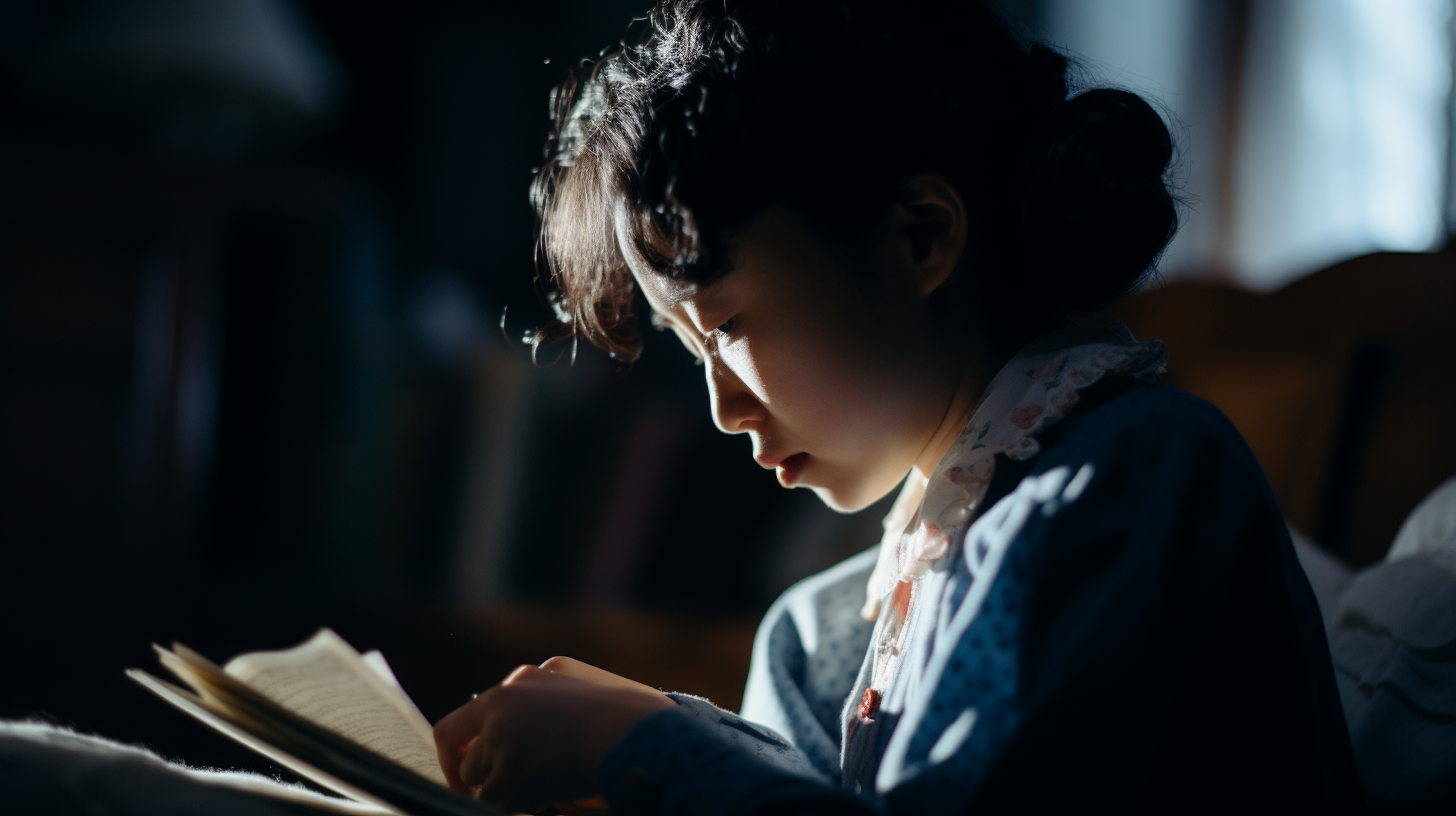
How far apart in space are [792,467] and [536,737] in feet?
0.81

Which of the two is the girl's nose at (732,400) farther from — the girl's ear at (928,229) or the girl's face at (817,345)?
the girl's ear at (928,229)

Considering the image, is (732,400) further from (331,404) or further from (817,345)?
(331,404)

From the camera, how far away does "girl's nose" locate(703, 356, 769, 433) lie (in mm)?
556

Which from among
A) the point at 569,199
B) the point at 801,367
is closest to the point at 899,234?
the point at 801,367

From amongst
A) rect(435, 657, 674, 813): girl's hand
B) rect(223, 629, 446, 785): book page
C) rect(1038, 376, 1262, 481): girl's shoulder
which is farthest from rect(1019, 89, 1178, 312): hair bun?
rect(223, 629, 446, 785): book page

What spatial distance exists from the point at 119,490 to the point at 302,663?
3.40ft

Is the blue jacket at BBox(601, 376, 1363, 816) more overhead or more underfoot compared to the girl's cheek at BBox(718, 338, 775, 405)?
more underfoot

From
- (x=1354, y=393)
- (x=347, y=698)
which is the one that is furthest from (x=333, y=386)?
(x=1354, y=393)

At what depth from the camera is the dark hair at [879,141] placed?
50 centimetres

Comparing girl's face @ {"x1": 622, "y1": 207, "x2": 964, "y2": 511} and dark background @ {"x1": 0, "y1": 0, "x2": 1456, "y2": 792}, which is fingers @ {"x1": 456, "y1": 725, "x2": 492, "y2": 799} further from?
dark background @ {"x1": 0, "y1": 0, "x2": 1456, "y2": 792}

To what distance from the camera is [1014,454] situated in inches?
17.7

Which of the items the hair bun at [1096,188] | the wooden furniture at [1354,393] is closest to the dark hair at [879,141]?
the hair bun at [1096,188]

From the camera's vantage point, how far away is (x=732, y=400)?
1.84 feet

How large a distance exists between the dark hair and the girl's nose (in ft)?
0.24
